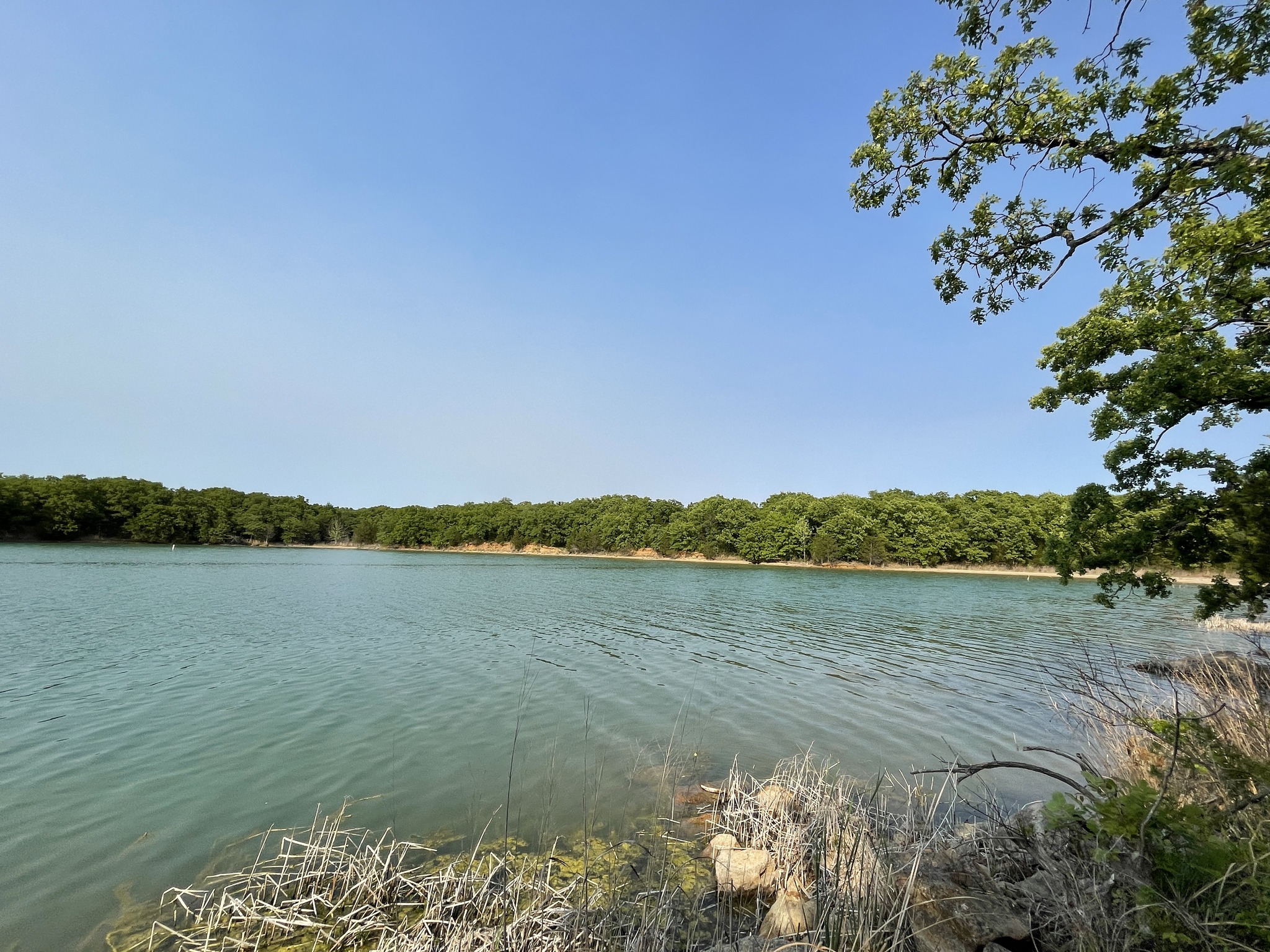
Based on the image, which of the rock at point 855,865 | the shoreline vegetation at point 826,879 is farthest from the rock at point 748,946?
the rock at point 855,865

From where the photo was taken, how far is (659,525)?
129m

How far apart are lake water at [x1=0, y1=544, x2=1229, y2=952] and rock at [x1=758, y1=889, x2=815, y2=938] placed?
10.4 feet

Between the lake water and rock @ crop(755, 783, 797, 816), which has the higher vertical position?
rock @ crop(755, 783, 797, 816)

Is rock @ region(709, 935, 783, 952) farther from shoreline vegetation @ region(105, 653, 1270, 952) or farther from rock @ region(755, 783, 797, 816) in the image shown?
rock @ region(755, 783, 797, 816)

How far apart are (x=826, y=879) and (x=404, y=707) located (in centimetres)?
1081

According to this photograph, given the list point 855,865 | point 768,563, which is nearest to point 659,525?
point 768,563

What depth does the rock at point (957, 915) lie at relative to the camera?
157 inches

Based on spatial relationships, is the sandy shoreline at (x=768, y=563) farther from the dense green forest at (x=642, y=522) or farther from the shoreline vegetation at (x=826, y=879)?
the shoreline vegetation at (x=826, y=879)

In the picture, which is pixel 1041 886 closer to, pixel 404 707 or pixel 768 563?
pixel 404 707

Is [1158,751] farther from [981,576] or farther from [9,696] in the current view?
[981,576]

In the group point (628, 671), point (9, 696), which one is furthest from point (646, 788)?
point (9, 696)

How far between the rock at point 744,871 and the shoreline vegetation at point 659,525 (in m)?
83.9

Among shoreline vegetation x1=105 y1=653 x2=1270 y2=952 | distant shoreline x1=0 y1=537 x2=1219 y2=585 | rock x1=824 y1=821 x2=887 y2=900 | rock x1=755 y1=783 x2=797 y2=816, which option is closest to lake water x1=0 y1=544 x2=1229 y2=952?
shoreline vegetation x1=105 y1=653 x2=1270 y2=952

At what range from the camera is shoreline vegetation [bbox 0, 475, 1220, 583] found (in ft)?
316
